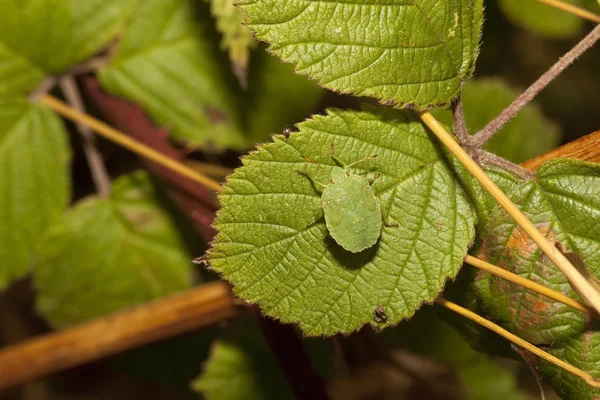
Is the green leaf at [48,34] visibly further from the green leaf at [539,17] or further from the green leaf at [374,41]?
the green leaf at [539,17]

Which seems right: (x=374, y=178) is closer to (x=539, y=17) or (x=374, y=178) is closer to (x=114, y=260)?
(x=114, y=260)

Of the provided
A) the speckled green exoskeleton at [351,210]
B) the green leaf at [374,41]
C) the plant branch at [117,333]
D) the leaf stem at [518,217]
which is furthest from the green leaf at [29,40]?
the leaf stem at [518,217]

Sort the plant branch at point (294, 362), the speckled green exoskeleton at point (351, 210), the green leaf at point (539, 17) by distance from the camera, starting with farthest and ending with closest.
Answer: the green leaf at point (539, 17) → the plant branch at point (294, 362) → the speckled green exoskeleton at point (351, 210)

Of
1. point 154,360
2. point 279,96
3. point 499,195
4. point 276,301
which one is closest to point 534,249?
point 499,195

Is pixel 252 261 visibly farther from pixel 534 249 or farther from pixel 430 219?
pixel 534 249

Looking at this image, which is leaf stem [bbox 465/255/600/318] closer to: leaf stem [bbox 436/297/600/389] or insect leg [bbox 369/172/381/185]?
leaf stem [bbox 436/297/600/389]

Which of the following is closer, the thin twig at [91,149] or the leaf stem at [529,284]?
the leaf stem at [529,284]
